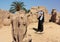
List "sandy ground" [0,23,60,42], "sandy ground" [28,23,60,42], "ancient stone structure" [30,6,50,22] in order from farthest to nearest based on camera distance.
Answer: "ancient stone structure" [30,6,50,22] → "sandy ground" [28,23,60,42] → "sandy ground" [0,23,60,42]

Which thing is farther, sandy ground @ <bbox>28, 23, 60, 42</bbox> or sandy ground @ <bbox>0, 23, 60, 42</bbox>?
sandy ground @ <bbox>28, 23, 60, 42</bbox>

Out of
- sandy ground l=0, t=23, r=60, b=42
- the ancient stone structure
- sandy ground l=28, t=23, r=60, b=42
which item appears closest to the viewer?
sandy ground l=0, t=23, r=60, b=42

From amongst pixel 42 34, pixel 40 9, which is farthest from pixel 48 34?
pixel 40 9

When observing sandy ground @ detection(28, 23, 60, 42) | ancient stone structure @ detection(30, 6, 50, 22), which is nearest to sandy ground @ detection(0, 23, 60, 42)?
sandy ground @ detection(28, 23, 60, 42)

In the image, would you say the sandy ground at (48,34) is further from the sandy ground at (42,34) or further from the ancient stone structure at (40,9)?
the ancient stone structure at (40,9)

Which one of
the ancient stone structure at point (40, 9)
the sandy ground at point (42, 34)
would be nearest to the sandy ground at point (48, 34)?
the sandy ground at point (42, 34)

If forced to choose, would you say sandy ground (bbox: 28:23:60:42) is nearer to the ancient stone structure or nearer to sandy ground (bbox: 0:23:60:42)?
sandy ground (bbox: 0:23:60:42)

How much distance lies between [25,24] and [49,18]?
11.8m

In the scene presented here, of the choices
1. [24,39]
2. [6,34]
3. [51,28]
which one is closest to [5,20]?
→ [6,34]

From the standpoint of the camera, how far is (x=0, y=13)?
629 inches

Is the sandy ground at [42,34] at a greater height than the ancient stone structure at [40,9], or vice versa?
the ancient stone structure at [40,9]

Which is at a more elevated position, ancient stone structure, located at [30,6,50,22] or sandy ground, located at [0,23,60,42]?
ancient stone structure, located at [30,6,50,22]

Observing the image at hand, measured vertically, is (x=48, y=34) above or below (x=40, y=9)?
below

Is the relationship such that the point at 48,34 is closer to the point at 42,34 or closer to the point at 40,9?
the point at 42,34
